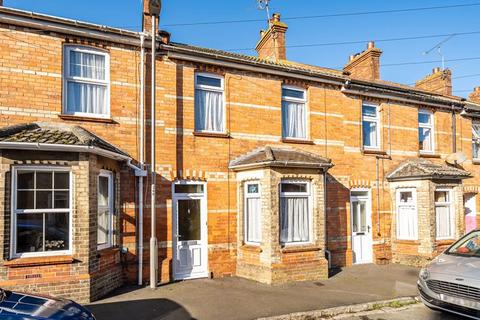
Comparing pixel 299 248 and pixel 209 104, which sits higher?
pixel 209 104

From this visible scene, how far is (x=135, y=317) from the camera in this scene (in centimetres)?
657

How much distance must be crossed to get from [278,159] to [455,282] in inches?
189

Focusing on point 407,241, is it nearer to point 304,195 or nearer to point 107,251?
point 304,195

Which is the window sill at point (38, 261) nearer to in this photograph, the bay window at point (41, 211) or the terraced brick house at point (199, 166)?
the terraced brick house at point (199, 166)

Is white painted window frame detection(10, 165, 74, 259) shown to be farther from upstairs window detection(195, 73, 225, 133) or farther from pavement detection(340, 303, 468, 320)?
pavement detection(340, 303, 468, 320)

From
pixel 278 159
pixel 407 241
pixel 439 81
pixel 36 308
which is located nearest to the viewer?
pixel 36 308

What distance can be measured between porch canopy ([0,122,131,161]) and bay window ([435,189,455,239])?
1033cm

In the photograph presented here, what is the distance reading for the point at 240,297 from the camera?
25.9 ft

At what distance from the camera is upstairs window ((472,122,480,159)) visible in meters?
15.4

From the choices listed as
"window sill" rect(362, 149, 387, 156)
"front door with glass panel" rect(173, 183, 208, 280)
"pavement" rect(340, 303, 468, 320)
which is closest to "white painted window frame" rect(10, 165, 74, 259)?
"front door with glass panel" rect(173, 183, 208, 280)

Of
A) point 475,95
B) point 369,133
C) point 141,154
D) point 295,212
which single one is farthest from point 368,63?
point 141,154

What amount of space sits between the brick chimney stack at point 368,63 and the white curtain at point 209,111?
22.9 ft

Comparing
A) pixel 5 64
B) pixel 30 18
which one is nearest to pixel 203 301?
pixel 5 64

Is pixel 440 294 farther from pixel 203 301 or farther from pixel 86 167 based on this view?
pixel 86 167
